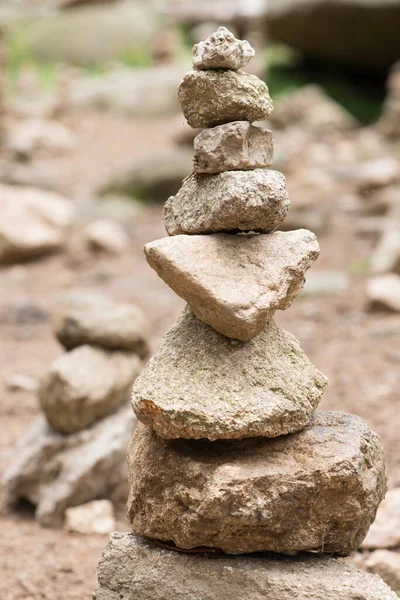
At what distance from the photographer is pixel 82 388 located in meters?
4.97

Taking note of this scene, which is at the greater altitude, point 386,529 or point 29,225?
point 386,529

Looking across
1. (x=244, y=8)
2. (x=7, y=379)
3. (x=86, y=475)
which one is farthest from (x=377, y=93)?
(x=86, y=475)

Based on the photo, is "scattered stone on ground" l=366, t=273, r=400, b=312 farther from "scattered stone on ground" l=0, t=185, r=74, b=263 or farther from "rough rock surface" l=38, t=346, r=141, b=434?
"scattered stone on ground" l=0, t=185, r=74, b=263

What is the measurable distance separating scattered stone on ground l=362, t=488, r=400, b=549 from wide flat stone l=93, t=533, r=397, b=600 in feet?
4.45

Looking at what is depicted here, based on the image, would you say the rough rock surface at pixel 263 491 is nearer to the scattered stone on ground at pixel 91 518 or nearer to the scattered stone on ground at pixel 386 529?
the scattered stone on ground at pixel 386 529

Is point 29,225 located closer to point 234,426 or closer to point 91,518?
point 91,518

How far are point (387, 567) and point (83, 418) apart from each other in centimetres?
214

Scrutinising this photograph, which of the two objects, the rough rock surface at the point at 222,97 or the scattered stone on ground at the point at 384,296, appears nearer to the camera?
the rough rock surface at the point at 222,97

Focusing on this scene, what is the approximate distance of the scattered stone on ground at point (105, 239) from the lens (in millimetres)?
10879

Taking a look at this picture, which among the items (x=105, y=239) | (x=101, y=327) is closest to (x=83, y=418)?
(x=101, y=327)

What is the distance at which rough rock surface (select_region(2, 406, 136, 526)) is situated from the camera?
15.7ft

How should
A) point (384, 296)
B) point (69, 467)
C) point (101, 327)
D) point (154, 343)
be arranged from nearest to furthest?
point (69, 467) < point (101, 327) < point (154, 343) < point (384, 296)

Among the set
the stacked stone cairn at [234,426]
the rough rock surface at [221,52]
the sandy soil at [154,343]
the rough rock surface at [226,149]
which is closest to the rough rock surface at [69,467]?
the sandy soil at [154,343]

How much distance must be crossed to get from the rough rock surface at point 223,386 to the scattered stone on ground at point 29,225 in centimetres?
794
